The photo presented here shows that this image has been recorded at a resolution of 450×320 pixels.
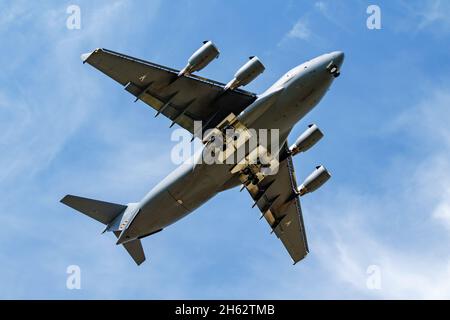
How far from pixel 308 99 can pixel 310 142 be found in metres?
5.40

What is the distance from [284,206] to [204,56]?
14.3 m

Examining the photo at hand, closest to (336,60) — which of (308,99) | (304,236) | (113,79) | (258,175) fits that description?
(308,99)

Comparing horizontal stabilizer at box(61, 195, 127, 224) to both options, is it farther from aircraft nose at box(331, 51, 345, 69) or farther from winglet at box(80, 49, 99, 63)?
aircraft nose at box(331, 51, 345, 69)

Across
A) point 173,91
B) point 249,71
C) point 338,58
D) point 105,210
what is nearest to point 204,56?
point 249,71

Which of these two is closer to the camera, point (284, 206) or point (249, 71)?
point (249, 71)

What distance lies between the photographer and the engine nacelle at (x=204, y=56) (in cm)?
3750

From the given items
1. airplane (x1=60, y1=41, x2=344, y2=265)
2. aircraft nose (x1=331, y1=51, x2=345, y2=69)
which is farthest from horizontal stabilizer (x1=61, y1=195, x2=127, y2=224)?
aircraft nose (x1=331, y1=51, x2=345, y2=69)

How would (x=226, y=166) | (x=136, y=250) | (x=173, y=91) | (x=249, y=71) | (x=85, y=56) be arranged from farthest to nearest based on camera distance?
(x=136, y=250), (x=173, y=91), (x=226, y=166), (x=249, y=71), (x=85, y=56)

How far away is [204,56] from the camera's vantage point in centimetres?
3750

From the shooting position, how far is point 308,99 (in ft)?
125

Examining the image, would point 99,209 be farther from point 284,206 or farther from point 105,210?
point 284,206

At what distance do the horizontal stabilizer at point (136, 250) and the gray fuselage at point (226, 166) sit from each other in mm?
2283

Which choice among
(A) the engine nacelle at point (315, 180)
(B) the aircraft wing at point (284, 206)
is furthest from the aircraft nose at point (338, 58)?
(A) the engine nacelle at point (315, 180)

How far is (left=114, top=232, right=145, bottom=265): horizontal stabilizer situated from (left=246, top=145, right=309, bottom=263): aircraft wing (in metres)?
7.86
